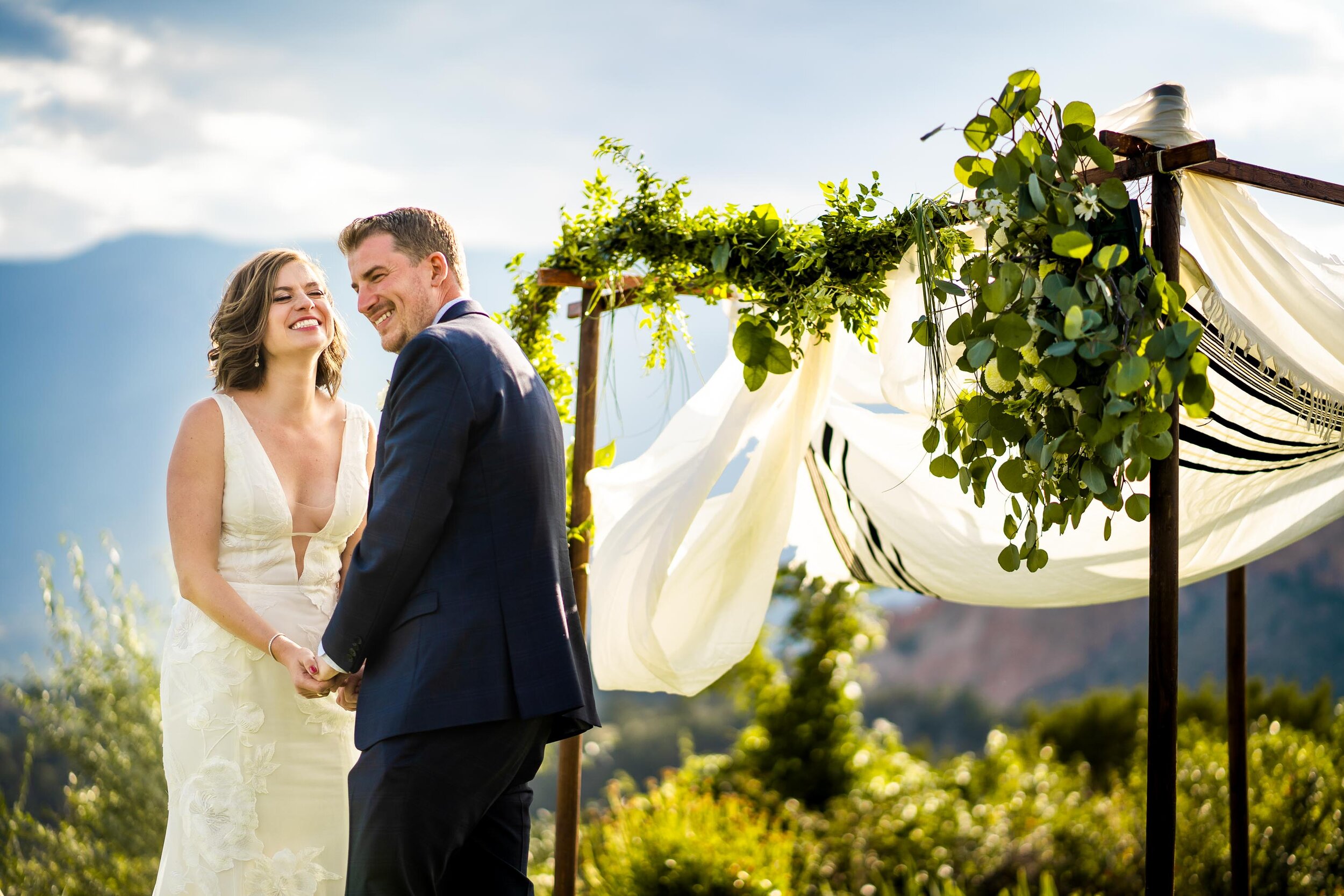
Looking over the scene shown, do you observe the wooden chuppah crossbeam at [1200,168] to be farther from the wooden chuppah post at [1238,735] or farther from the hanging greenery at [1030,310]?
the wooden chuppah post at [1238,735]

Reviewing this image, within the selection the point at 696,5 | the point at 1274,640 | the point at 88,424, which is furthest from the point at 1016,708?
the point at 88,424

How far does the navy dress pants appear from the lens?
1.81 metres

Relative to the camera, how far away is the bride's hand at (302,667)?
2.04 metres

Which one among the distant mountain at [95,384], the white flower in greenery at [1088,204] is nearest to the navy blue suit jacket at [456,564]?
the white flower in greenery at [1088,204]

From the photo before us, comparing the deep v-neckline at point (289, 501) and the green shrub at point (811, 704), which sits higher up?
the deep v-neckline at point (289, 501)

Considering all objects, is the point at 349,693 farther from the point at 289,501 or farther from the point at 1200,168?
the point at 1200,168

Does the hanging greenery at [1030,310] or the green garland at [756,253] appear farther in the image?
the green garland at [756,253]

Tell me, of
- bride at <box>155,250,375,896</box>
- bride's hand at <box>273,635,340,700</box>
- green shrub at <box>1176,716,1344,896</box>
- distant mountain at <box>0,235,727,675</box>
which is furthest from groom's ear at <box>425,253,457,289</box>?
distant mountain at <box>0,235,727,675</box>

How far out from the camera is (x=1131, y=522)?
2922mm

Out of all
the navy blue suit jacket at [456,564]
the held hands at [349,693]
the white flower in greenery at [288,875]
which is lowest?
the white flower in greenery at [288,875]

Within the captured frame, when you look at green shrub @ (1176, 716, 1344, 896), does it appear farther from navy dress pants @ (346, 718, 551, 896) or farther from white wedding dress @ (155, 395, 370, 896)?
white wedding dress @ (155, 395, 370, 896)

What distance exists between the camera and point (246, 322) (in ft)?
8.17

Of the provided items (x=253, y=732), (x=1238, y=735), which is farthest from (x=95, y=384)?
(x=1238, y=735)

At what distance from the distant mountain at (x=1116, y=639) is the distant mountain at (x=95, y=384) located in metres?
3.90
